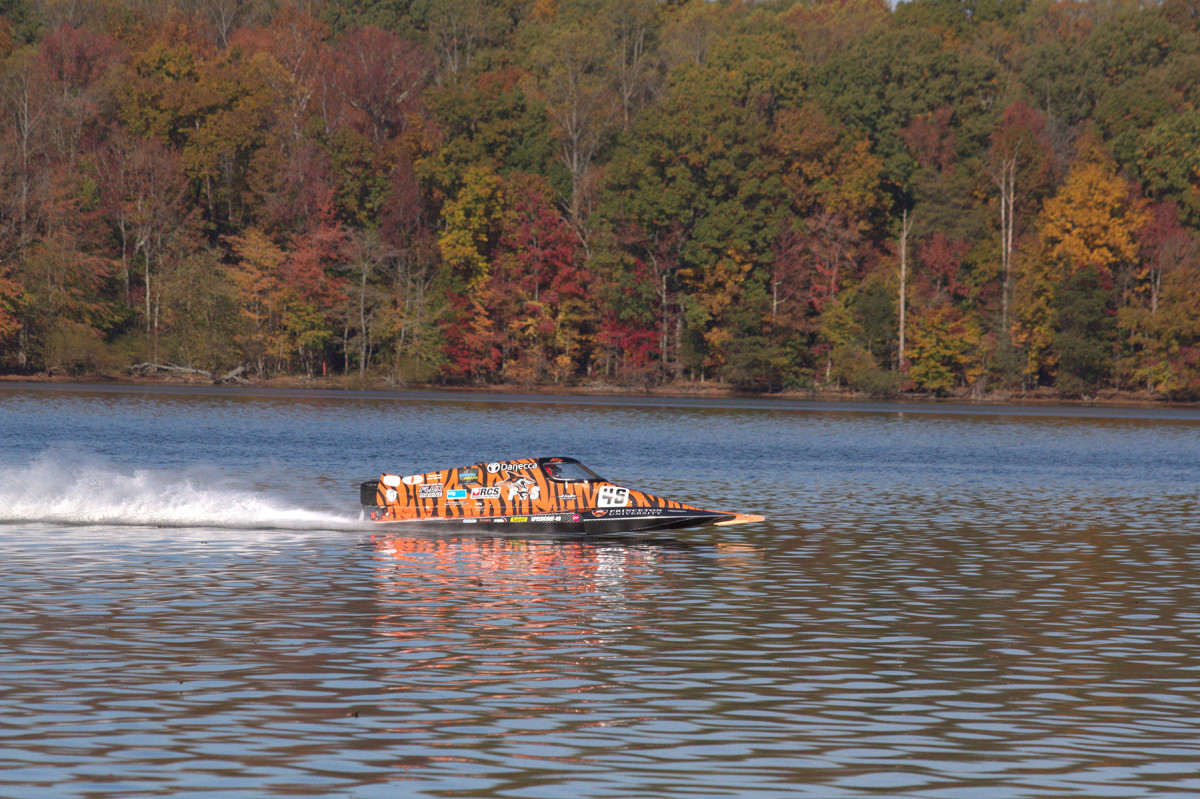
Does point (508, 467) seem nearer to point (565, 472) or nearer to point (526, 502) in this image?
point (526, 502)

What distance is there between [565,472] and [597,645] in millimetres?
14069

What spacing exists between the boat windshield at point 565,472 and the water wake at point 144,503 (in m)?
5.29

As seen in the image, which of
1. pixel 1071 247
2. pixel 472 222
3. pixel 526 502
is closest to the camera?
pixel 526 502

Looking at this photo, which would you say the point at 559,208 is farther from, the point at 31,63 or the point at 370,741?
the point at 370,741

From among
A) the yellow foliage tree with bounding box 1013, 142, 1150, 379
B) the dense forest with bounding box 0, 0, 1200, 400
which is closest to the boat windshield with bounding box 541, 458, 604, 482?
the dense forest with bounding box 0, 0, 1200, 400

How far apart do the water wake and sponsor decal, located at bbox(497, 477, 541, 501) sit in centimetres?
442

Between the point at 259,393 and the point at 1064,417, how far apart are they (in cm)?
5942

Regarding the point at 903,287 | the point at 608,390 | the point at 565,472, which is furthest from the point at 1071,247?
the point at 565,472

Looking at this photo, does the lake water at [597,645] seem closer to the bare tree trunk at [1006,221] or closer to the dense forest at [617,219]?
the dense forest at [617,219]

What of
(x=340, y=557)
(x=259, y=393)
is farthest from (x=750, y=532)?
(x=259, y=393)

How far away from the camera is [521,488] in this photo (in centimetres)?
3416

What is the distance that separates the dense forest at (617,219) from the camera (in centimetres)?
12362

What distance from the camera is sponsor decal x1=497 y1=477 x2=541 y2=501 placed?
3412 centimetres

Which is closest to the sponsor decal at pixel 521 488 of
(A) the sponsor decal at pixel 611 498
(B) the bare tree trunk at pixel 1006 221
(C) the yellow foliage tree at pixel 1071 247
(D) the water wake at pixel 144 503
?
(A) the sponsor decal at pixel 611 498
